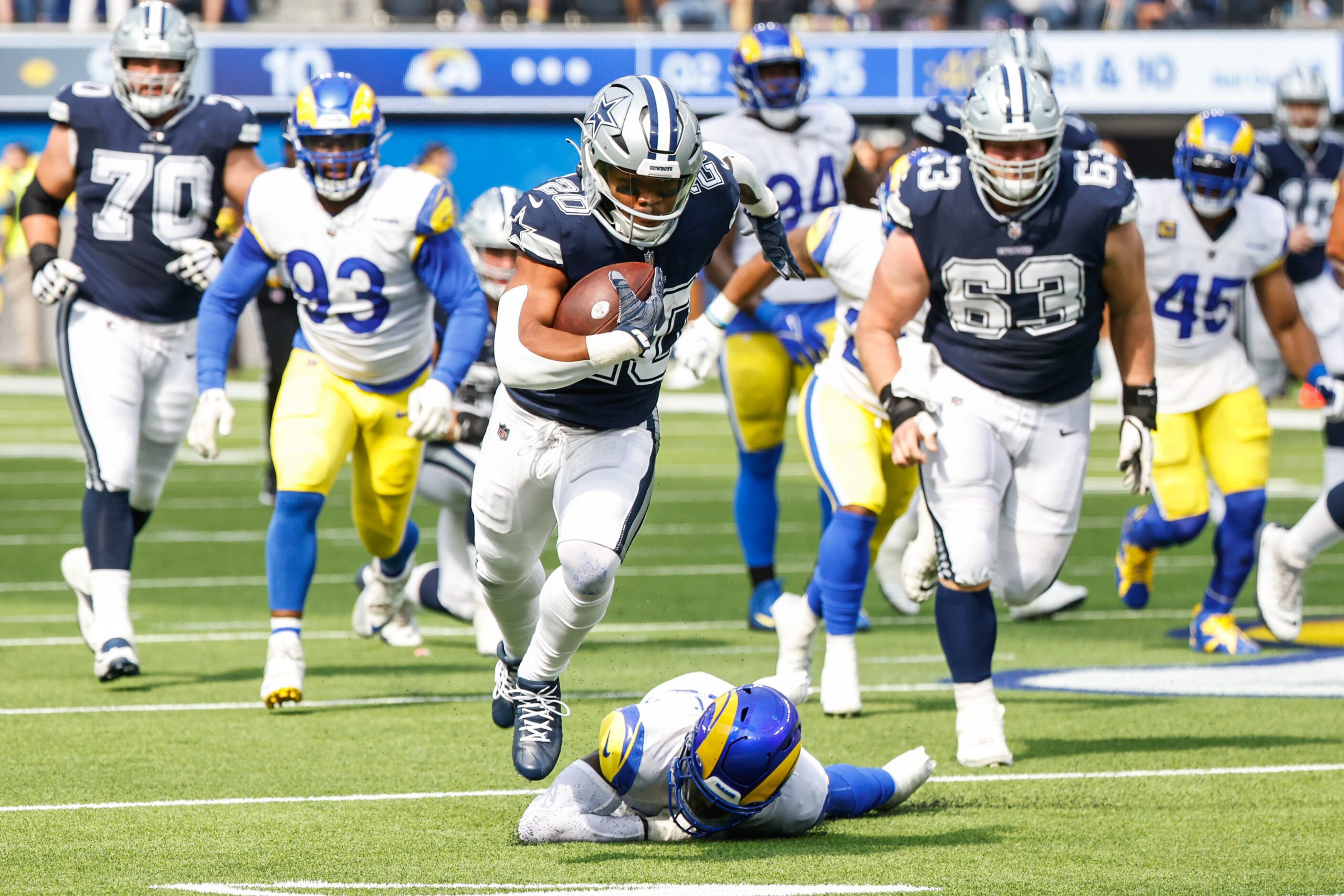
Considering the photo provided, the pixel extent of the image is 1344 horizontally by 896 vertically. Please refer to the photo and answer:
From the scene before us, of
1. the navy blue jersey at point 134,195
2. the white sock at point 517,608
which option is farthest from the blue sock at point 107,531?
the white sock at point 517,608

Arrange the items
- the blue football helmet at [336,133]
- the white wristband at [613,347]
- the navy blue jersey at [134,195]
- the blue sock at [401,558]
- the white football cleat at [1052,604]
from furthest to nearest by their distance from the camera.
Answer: the white football cleat at [1052,604] → the blue sock at [401,558] → the navy blue jersey at [134,195] → the blue football helmet at [336,133] → the white wristband at [613,347]

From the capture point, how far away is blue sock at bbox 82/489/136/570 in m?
6.66

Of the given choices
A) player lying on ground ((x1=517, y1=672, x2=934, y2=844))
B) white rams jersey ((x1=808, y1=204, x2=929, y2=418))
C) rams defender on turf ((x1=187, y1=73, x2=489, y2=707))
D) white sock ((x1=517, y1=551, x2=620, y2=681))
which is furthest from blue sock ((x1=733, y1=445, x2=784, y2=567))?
player lying on ground ((x1=517, y1=672, x2=934, y2=844))

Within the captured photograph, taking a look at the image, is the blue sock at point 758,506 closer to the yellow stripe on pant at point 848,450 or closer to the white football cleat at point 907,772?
the yellow stripe on pant at point 848,450

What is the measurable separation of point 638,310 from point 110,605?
285 cm

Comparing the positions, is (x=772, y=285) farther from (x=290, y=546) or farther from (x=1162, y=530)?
(x=290, y=546)

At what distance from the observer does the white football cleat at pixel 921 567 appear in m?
6.17

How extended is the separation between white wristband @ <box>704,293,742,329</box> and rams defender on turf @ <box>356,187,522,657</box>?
1.34 m

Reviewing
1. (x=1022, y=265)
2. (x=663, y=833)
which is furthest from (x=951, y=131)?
(x=663, y=833)

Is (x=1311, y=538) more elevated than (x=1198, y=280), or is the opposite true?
(x=1198, y=280)

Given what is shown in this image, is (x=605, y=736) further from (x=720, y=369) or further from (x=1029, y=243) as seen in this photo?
(x=720, y=369)

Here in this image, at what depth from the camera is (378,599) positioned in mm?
7168

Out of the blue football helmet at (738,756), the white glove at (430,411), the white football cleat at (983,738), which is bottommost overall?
the white football cleat at (983,738)

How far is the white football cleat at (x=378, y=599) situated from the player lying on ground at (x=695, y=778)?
8.74 feet
